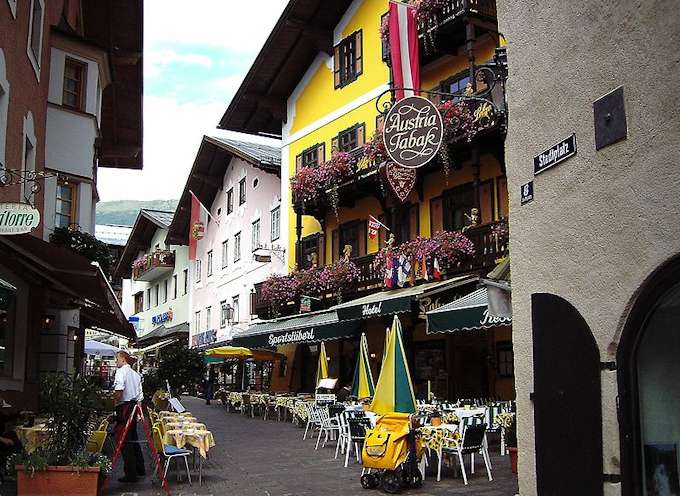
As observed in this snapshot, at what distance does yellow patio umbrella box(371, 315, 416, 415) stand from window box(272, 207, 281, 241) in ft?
62.6

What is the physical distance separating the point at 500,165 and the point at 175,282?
31546 millimetres

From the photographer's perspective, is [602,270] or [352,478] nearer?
[602,270]

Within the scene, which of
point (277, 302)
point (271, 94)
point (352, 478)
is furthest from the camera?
point (271, 94)

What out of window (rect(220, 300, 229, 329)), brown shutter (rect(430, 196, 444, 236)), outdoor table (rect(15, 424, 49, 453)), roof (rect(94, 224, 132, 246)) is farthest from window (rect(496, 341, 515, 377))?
roof (rect(94, 224, 132, 246))

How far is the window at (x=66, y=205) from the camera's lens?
54.8ft

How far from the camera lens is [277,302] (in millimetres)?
25734

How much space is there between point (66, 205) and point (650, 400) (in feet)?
46.8

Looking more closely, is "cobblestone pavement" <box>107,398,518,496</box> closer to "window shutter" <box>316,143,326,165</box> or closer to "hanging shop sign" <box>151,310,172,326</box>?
"window shutter" <box>316,143,326,165</box>

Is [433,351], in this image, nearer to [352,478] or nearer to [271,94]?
[352,478]

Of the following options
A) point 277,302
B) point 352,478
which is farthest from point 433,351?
point 352,478

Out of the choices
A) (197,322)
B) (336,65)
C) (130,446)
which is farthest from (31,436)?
(197,322)

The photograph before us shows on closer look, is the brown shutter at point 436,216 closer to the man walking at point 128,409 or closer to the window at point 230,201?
the man walking at point 128,409

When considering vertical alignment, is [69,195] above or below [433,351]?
above

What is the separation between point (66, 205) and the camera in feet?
55.7
